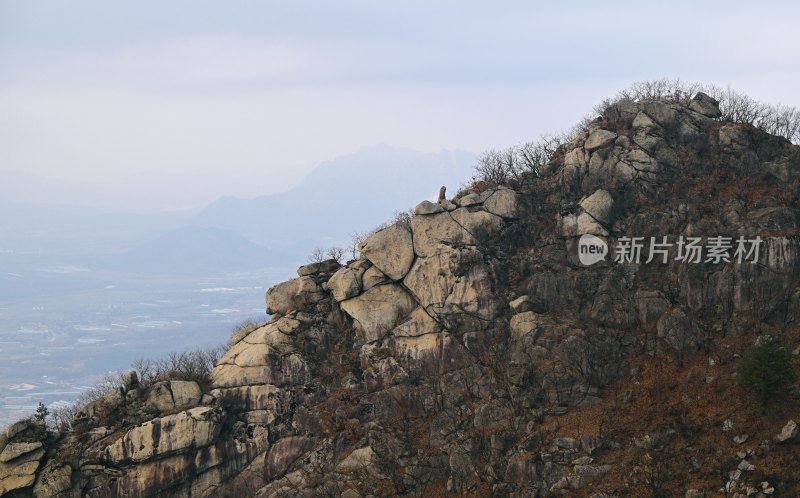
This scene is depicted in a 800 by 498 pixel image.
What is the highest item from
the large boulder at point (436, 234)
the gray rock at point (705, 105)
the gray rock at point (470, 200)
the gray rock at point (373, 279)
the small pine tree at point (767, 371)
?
the gray rock at point (705, 105)

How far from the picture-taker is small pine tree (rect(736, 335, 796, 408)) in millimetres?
42406

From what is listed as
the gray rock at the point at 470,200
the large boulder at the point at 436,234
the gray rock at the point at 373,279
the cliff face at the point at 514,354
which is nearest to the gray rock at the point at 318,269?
the cliff face at the point at 514,354

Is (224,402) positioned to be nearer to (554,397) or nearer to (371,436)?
(371,436)

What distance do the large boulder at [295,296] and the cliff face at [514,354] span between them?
19cm

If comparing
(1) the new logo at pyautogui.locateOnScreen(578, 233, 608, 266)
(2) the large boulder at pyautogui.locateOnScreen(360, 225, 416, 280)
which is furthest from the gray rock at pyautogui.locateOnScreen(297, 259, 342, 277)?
(1) the new logo at pyautogui.locateOnScreen(578, 233, 608, 266)

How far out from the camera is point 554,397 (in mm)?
49156

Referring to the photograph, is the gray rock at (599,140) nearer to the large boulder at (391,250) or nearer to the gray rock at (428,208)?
the gray rock at (428,208)

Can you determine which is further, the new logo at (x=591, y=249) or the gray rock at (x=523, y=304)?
the new logo at (x=591, y=249)

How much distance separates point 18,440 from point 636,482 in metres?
41.0

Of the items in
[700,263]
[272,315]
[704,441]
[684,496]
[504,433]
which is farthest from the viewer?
[272,315]

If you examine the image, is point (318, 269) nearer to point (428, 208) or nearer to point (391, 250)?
point (391, 250)

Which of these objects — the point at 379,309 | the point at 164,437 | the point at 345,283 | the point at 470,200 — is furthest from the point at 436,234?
the point at 164,437

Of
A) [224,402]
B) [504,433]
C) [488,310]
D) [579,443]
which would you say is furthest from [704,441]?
[224,402]

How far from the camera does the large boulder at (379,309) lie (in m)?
56.2
